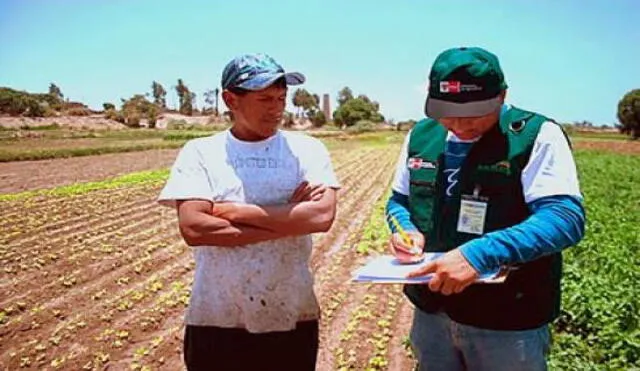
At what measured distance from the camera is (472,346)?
196 cm

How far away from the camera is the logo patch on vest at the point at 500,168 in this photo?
1.82 m

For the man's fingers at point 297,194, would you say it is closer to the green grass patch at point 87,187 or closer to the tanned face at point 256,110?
the tanned face at point 256,110

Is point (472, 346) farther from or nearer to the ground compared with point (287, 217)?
nearer to the ground

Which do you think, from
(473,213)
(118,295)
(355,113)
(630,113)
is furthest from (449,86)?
(355,113)

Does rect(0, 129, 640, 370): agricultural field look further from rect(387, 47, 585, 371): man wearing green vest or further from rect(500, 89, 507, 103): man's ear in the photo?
rect(500, 89, 507, 103): man's ear

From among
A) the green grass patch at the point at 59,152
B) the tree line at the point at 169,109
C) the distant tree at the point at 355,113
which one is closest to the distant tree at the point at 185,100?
the tree line at the point at 169,109

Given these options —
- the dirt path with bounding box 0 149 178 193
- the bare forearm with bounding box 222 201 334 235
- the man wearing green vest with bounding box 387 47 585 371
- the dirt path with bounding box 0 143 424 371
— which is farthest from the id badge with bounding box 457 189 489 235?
the dirt path with bounding box 0 149 178 193

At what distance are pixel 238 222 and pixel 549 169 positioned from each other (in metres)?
1.24

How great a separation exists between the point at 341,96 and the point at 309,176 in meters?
107

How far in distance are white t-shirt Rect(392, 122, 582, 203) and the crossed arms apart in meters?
0.98

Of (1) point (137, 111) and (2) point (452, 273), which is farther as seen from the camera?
(1) point (137, 111)

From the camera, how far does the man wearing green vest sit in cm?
169

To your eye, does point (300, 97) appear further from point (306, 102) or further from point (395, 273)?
point (395, 273)

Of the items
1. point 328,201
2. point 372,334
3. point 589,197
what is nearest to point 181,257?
point 372,334
